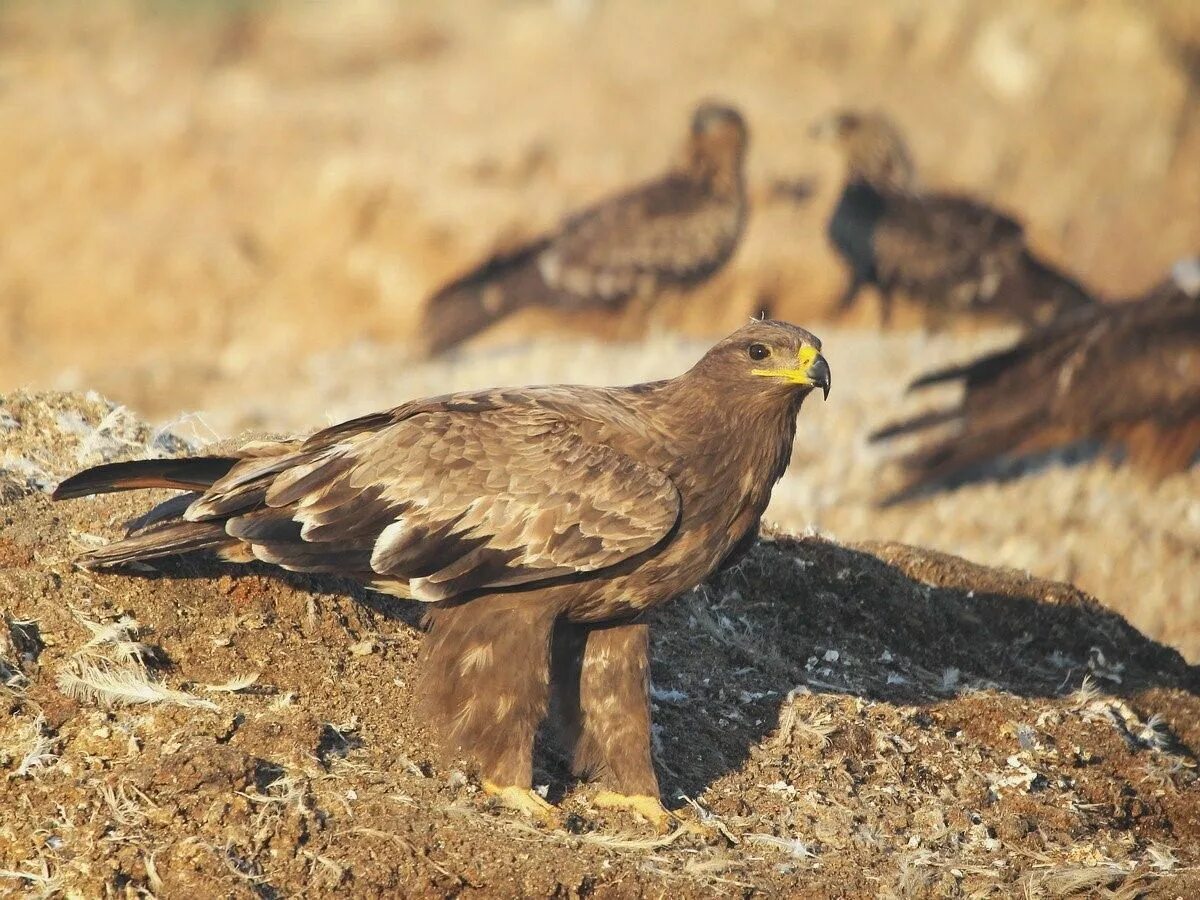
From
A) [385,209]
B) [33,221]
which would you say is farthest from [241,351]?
A: [33,221]

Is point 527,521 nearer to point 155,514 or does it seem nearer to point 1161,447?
point 155,514

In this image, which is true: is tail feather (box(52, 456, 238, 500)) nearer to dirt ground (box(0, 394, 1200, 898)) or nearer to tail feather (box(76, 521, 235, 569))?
tail feather (box(76, 521, 235, 569))

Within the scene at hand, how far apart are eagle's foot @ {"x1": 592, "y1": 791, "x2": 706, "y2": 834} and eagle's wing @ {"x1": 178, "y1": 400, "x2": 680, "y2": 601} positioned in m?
0.77

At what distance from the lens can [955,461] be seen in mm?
11922

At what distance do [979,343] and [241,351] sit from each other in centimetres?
805

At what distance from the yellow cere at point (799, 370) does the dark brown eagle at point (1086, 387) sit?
19.9ft

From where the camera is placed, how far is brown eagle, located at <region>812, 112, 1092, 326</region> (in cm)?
1700

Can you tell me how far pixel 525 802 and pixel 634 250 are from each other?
1184 centimetres

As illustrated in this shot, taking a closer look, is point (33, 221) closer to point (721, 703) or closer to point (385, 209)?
point (385, 209)

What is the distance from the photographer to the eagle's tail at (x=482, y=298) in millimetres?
16656

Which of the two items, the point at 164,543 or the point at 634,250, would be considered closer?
the point at 164,543

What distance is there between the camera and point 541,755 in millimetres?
5871

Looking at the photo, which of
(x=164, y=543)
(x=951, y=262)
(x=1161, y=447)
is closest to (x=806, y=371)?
(x=164, y=543)

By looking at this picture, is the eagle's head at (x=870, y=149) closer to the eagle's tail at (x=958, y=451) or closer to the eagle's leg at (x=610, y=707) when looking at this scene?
the eagle's tail at (x=958, y=451)
